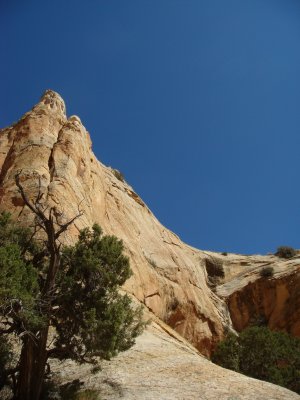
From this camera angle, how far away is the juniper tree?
1720cm

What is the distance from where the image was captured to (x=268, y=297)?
62375 mm

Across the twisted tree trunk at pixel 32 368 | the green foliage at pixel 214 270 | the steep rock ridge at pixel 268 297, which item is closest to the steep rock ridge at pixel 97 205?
the twisted tree trunk at pixel 32 368

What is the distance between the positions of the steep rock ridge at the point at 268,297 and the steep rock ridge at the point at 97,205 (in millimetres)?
13145

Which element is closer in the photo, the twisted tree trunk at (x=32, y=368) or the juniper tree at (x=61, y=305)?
the juniper tree at (x=61, y=305)

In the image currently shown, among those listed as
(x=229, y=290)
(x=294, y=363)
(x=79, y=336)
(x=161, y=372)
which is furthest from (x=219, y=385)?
(x=229, y=290)

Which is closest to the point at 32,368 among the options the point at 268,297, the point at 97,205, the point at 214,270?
the point at 97,205

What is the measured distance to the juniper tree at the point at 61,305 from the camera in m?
17.2

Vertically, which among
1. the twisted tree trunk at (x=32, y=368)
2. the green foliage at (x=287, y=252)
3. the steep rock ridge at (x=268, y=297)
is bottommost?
the twisted tree trunk at (x=32, y=368)

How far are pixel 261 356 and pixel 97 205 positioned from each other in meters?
18.0

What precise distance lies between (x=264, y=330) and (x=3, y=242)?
25472mm

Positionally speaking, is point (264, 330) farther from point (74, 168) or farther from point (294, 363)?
point (74, 168)

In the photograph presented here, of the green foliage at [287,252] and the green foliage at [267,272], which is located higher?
the green foliage at [287,252]

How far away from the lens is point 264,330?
37.9 m

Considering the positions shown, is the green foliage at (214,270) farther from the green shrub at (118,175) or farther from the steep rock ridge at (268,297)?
the green shrub at (118,175)
